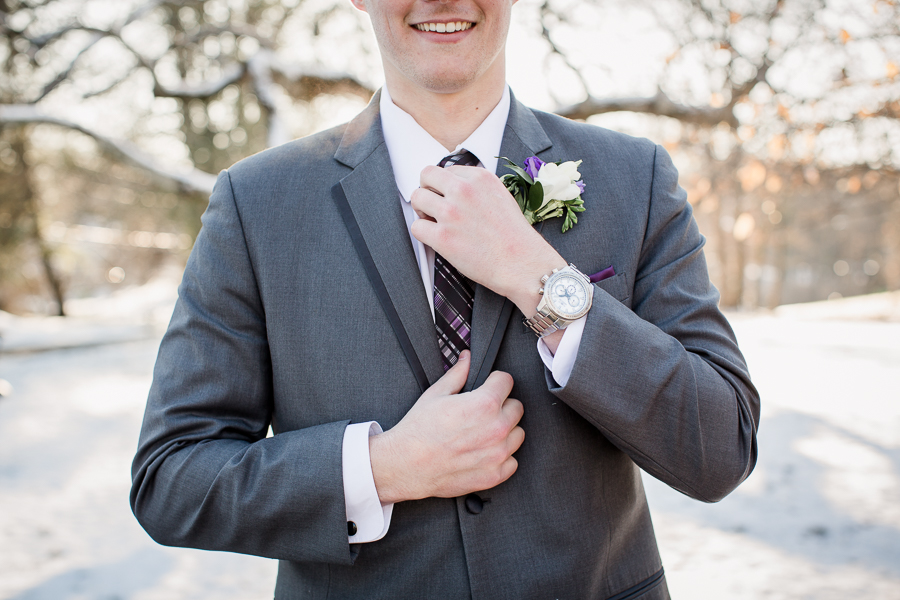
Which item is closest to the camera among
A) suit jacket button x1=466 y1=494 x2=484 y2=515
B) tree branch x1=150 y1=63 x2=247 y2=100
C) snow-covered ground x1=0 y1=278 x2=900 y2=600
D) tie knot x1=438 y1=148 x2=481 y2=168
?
suit jacket button x1=466 y1=494 x2=484 y2=515

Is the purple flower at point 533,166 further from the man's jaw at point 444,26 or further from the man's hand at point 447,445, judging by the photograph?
the man's hand at point 447,445

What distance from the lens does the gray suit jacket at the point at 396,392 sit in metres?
1.14

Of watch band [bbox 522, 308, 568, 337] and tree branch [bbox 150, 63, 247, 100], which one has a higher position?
watch band [bbox 522, 308, 568, 337]

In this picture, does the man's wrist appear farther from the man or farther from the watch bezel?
the watch bezel

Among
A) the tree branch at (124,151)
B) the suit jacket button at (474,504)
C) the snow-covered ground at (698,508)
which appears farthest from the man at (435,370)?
the tree branch at (124,151)

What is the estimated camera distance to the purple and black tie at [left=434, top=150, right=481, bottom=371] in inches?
49.6

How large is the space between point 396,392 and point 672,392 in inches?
20.8

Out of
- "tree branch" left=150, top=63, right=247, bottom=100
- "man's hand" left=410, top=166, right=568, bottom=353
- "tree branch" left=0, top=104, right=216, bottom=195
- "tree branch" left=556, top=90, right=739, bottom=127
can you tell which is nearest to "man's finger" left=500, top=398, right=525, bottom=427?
"man's hand" left=410, top=166, right=568, bottom=353

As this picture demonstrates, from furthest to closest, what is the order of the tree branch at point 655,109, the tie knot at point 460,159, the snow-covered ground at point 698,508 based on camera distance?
1. the tree branch at point 655,109
2. the snow-covered ground at point 698,508
3. the tie knot at point 460,159

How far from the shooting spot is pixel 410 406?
1242mm

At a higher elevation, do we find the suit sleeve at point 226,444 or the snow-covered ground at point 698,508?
the suit sleeve at point 226,444

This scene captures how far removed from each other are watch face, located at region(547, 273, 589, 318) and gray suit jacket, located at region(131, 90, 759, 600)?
0.03 m

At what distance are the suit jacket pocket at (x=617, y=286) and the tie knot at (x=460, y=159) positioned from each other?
1.29 ft

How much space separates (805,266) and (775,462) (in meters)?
35.5
